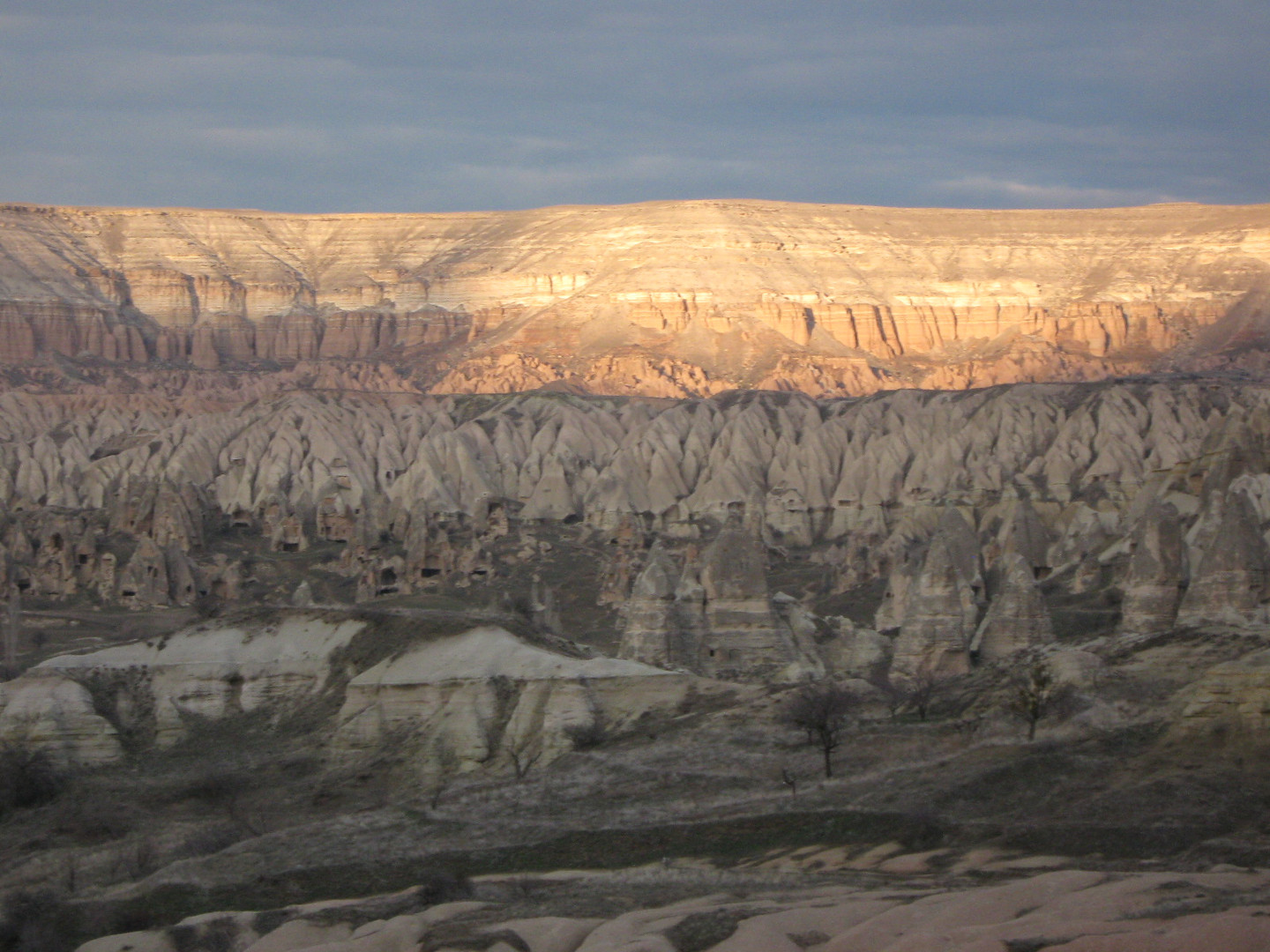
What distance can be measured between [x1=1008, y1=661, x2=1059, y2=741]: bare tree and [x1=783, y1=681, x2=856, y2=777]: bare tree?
374 cm

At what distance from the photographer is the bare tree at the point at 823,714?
39.2 metres

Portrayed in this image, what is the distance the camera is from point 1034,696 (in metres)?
39.1

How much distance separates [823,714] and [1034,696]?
446 cm

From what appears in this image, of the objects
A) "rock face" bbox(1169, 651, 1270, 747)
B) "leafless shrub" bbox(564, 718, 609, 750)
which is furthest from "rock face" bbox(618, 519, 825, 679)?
"rock face" bbox(1169, 651, 1270, 747)

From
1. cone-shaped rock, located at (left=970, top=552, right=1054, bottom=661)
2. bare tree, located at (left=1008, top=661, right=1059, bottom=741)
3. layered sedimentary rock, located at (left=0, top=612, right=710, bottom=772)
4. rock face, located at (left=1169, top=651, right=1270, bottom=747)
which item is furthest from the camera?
cone-shaped rock, located at (left=970, top=552, right=1054, bottom=661)

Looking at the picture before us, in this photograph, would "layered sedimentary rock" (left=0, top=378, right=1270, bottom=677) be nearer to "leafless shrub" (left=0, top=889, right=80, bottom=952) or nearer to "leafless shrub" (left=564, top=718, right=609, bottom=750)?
"leafless shrub" (left=564, top=718, right=609, bottom=750)

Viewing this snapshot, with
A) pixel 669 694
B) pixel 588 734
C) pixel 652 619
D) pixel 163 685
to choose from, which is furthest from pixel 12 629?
pixel 669 694

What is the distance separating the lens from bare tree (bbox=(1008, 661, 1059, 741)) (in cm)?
3869

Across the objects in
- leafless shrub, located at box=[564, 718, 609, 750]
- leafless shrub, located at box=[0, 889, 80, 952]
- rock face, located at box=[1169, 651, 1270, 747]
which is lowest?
leafless shrub, located at box=[0, 889, 80, 952]

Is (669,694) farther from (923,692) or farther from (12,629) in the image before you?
(12,629)

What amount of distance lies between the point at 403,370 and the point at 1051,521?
4479 inches

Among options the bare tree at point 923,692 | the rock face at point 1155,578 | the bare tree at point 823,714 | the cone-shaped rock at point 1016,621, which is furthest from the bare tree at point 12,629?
the rock face at point 1155,578

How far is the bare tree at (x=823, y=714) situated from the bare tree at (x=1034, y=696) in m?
3.74

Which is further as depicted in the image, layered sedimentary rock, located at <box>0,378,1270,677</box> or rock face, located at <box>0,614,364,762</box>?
layered sedimentary rock, located at <box>0,378,1270,677</box>
